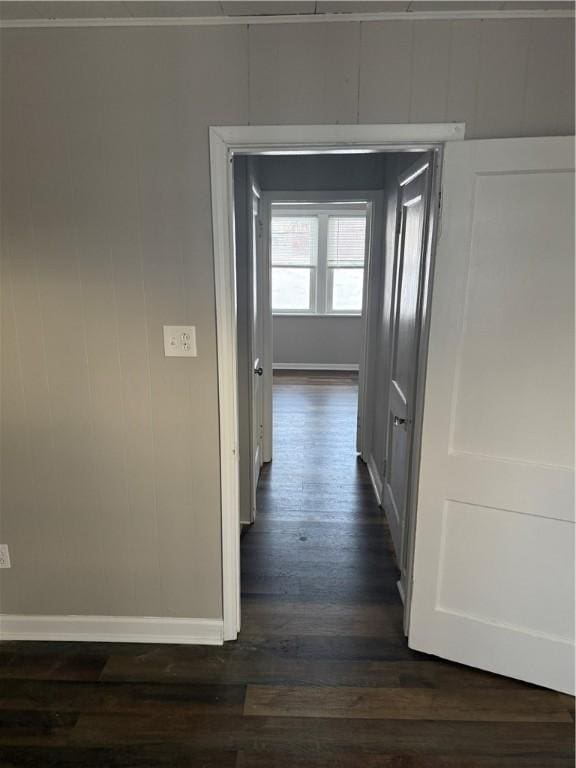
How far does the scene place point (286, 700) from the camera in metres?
1.83

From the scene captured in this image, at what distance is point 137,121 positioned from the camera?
5.57ft

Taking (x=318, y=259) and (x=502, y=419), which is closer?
(x=502, y=419)

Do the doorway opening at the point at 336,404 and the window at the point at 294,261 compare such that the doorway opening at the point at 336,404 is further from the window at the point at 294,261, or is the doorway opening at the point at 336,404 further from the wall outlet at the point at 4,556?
the window at the point at 294,261

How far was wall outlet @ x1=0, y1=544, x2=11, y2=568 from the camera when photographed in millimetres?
2074

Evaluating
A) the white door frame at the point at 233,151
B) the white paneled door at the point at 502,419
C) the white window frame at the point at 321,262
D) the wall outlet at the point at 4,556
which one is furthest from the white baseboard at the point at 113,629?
the white window frame at the point at 321,262

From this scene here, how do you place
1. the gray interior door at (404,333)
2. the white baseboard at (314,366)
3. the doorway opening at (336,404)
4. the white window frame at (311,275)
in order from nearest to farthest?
1. the gray interior door at (404,333)
2. the doorway opening at (336,404)
3. the white window frame at (311,275)
4. the white baseboard at (314,366)

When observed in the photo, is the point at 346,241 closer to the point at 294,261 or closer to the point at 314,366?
the point at 294,261

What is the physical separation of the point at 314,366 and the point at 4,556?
19.0 feet

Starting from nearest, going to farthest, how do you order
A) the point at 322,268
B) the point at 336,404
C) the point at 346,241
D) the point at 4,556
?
the point at 4,556, the point at 336,404, the point at 346,241, the point at 322,268

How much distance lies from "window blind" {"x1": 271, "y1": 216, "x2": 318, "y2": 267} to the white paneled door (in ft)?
18.6

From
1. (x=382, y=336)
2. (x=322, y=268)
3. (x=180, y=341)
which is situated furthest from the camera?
(x=322, y=268)

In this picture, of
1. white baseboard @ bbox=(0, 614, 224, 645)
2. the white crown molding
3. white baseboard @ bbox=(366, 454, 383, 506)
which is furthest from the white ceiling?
white baseboard @ bbox=(366, 454, 383, 506)

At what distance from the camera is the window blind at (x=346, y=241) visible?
705 cm

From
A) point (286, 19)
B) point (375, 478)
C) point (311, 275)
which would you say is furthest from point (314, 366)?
point (286, 19)
